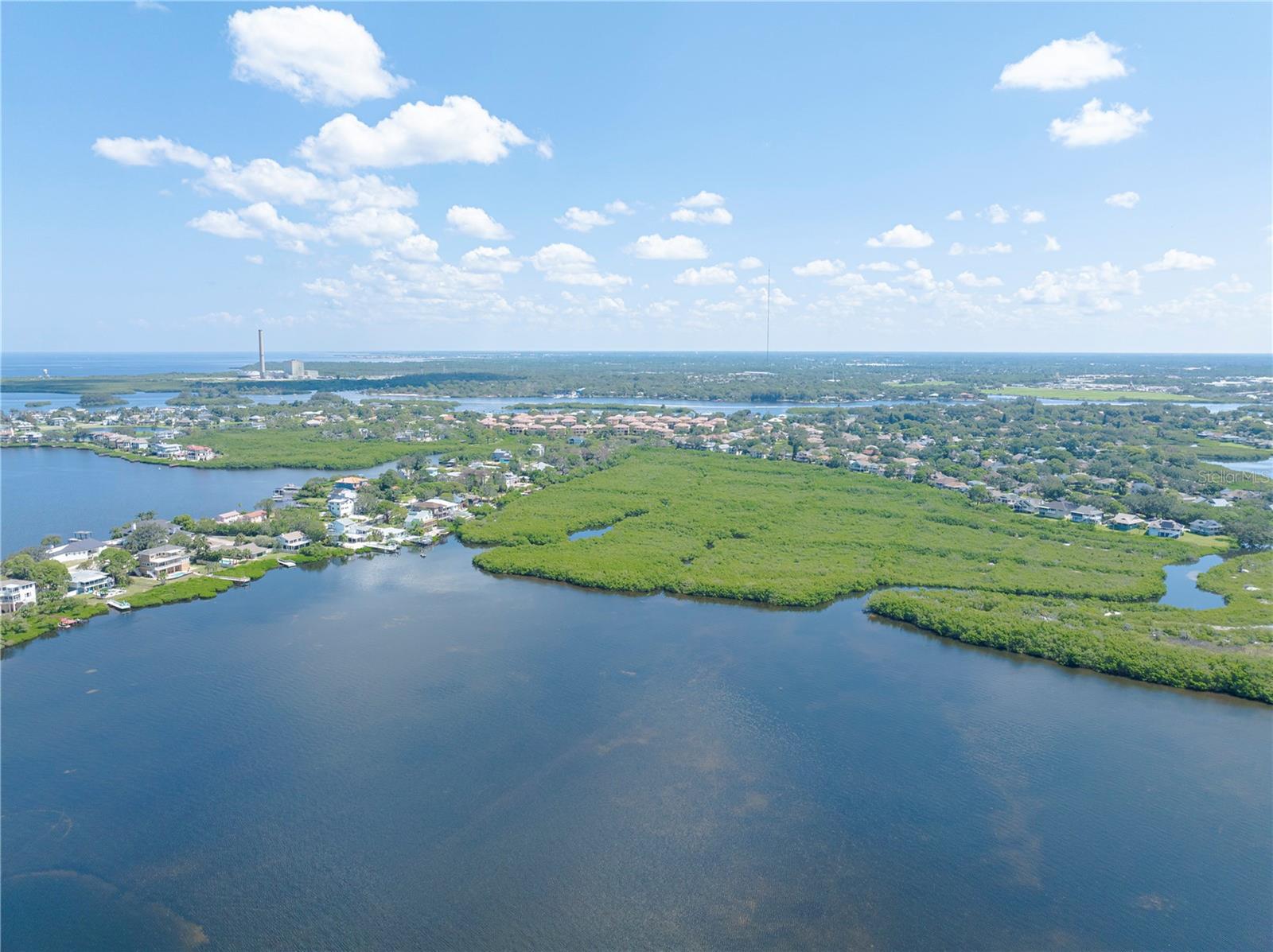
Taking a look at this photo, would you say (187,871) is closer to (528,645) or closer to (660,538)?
(528,645)

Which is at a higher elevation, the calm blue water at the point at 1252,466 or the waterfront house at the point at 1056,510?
the calm blue water at the point at 1252,466

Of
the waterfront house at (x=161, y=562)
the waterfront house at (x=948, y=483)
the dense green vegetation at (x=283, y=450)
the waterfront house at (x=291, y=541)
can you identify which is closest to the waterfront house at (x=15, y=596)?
the waterfront house at (x=161, y=562)

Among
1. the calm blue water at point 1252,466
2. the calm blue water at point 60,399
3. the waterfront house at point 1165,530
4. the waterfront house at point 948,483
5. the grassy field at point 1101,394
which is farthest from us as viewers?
the grassy field at point 1101,394

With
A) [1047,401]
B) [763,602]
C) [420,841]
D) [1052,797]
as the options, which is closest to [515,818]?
[420,841]

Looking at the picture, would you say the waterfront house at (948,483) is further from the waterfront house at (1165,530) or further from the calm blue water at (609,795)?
the calm blue water at (609,795)

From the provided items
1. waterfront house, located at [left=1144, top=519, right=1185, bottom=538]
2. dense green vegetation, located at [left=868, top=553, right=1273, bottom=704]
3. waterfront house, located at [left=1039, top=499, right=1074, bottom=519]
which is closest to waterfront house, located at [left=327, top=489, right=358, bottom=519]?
dense green vegetation, located at [left=868, top=553, right=1273, bottom=704]

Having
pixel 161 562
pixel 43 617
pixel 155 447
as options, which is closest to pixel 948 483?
pixel 161 562
